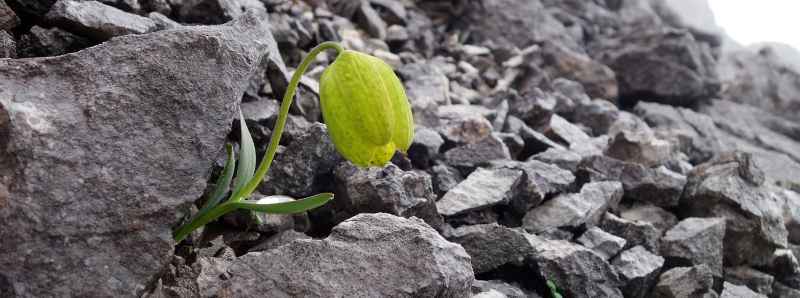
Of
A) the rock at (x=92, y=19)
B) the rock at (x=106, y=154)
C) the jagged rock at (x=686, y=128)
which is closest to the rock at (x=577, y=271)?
the rock at (x=106, y=154)

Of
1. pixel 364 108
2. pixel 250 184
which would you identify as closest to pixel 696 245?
pixel 364 108

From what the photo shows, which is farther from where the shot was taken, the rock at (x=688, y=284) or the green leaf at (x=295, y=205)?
the rock at (x=688, y=284)

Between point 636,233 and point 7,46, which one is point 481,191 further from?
point 7,46

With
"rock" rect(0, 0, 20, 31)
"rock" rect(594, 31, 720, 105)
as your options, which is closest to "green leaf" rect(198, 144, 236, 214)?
"rock" rect(0, 0, 20, 31)

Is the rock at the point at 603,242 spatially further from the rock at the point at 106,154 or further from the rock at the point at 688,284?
the rock at the point at 106,154

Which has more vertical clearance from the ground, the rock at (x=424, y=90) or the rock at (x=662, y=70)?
the rock at (x=424, y=90)

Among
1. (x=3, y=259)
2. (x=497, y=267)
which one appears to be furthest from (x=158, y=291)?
(x=497, y=267)

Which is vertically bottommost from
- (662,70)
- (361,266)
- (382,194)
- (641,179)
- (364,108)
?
(662,70)

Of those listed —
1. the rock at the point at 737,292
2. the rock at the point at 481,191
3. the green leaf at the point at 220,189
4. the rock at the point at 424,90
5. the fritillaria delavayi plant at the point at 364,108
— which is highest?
the fritillaria delavayi plant at the point at 364,108
